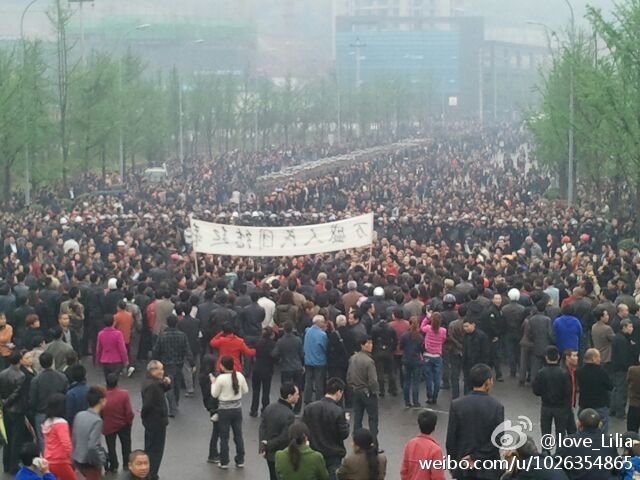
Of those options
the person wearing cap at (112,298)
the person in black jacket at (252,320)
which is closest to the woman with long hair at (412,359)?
the person in black jacket at (252,320)

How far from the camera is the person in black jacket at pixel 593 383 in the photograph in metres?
12.7

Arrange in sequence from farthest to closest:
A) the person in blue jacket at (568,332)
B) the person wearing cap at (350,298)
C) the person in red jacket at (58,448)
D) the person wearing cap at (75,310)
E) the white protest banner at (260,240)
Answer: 1. the white protest banner at (260,240)
2. the person wearing cap at (350,298)
3. the person wearing cap at (75,310)
4. the person in blue jacket at (568,332)
5. the person in red jacket at (58,448)

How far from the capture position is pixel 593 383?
1269 centimetres

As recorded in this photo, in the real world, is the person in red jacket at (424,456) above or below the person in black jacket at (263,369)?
above

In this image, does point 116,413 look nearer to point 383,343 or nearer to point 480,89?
point 383,343

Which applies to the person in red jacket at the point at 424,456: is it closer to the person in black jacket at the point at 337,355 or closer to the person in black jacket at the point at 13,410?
the person in black jacket at the point at 13,410

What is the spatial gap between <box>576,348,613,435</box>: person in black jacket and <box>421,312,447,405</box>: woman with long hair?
2.94 metres

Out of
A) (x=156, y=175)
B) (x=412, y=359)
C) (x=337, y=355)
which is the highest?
(x=337, y=355)

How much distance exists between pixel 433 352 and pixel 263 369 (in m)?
2.01

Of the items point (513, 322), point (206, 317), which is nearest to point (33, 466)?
point (206, 317)

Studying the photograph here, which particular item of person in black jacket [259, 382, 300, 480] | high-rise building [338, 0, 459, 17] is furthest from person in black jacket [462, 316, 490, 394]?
high-rise building [338, 0, 459, 17]

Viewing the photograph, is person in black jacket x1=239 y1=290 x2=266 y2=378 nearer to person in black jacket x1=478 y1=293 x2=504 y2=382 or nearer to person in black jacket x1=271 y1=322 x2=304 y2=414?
person in black jacket x1=271 y1=322 x2=304 y2=414

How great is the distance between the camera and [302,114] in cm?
8994

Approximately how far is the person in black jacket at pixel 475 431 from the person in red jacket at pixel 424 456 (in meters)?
0.67
